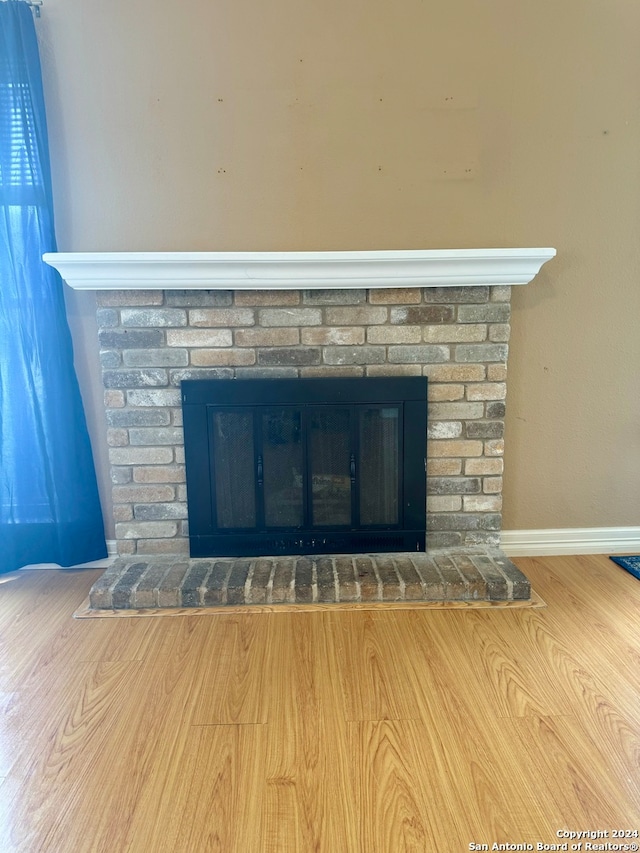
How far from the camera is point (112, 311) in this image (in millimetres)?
2078

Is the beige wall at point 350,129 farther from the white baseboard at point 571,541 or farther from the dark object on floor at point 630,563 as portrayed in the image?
the dark object on floor at point 630,563

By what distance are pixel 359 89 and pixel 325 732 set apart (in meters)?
2.03

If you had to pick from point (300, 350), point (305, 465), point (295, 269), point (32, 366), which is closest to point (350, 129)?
point (295, 269)

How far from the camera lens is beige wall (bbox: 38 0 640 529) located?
78.0 inches

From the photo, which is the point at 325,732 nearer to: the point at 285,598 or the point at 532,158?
the point at 285,598

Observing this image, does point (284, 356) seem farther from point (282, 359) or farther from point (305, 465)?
point (305, 465)

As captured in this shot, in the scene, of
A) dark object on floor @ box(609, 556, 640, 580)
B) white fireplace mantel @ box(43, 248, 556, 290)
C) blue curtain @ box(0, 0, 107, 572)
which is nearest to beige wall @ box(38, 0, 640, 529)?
blue curtain @ box(0, 0, 107, 572)

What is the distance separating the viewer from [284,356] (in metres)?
2.12

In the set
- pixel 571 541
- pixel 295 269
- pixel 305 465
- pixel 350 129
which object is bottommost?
pixel 571 541
